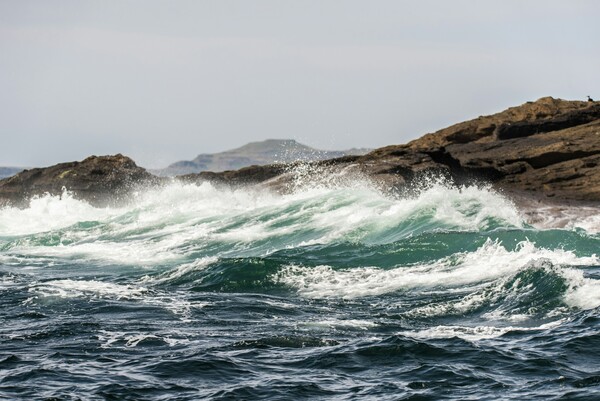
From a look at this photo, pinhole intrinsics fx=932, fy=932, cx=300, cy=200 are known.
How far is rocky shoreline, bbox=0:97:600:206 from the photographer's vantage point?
41625mm

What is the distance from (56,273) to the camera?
29734mm

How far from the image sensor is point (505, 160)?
44250 mm

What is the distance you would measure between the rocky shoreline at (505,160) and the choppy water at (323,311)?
3.27m

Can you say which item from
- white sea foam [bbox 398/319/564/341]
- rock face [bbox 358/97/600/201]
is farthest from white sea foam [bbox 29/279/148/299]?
rock face [bbox 358/97/600/201]

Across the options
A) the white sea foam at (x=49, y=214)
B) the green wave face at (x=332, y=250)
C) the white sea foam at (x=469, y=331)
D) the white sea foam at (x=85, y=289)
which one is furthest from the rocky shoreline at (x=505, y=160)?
the white sea foam at (x=469, y=331)

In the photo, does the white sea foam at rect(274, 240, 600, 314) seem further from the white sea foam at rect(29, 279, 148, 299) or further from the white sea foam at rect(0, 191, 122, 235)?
the white sea foam at rect(0, 191, 122, 235)

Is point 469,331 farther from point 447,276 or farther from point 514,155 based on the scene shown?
point 514,155

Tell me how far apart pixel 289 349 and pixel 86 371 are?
352 cm

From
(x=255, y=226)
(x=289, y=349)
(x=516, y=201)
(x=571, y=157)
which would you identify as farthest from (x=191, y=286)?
(x=571, y=157)

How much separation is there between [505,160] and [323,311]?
26092 mm

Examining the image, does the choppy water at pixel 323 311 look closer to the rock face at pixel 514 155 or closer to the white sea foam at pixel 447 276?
the white sea foam at pixel 447 276

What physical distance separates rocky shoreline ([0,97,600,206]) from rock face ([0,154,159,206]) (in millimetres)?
262

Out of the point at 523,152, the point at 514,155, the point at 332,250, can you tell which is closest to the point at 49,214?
the point at 514,155

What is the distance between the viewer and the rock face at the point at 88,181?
56.7 m
